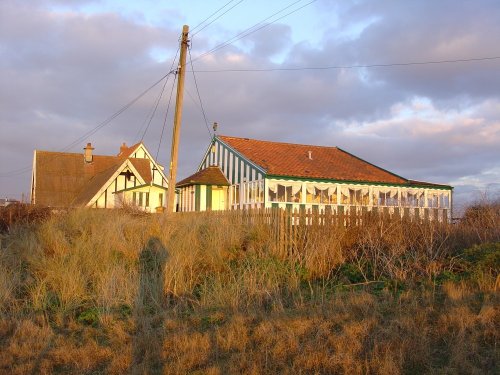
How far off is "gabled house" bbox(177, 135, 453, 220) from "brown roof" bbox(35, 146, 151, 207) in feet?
29.2

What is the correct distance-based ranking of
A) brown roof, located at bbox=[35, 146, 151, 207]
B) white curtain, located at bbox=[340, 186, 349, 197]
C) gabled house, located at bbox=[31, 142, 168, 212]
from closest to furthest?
white curtain, located at bbox=[340, 186, 349, 197], gabled house, located at bbox=[31, 142, 168, 212], brown roof, located at bbox=[35, 146, 151, 207]

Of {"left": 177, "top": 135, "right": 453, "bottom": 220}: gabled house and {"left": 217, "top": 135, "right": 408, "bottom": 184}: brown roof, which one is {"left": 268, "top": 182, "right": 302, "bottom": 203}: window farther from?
{"left": 217, "top": 135, "right": 408, "bottom": 184}: brown roof

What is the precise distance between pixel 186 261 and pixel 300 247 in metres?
2.56

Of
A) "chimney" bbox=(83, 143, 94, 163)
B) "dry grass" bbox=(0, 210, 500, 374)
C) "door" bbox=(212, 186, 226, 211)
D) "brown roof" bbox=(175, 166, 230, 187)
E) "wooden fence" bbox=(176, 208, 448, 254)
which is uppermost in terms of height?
"chimney" bbox=(83, 143, 94, 163)

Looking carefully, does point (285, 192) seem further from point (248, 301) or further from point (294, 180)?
point (248, 301)

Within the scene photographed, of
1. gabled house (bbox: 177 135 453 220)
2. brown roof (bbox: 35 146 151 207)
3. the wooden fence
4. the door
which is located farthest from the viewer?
brown roof (bbox: 35 146 151 207)

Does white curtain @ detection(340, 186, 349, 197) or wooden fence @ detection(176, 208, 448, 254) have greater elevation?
white curtain @ detection(340, 186, 349, 197)

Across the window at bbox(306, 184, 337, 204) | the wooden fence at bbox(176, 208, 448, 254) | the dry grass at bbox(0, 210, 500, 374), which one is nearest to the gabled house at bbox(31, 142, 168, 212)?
the window at bbox(306, 184, 337, 204)

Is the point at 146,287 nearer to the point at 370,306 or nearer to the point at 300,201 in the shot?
the point at 370,306

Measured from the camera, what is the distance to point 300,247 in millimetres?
10586

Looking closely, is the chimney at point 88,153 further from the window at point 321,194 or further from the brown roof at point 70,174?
the window at point 321,194

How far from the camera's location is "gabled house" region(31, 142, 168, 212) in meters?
30.6

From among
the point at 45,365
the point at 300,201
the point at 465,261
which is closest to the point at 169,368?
the point at 45,365

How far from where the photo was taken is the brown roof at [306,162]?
25.0 metres
